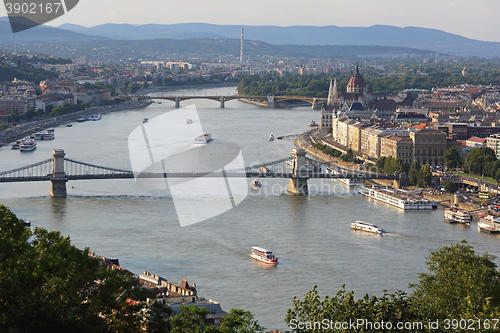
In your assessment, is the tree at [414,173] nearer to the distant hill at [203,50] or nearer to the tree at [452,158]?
the tree at [452,158]

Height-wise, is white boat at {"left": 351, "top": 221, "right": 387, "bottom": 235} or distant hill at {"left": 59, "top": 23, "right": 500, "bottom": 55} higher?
distant hill at {"left": 59, "top": 23, "right": 500, "bottom": 55}

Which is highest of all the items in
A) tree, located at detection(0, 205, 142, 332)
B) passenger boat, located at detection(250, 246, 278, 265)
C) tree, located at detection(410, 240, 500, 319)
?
tree, located at detection(0, 205, 142, 332)

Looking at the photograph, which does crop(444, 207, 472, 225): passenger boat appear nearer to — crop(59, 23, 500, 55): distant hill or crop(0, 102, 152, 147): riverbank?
crop(0, 102, 152, 147): riverbank

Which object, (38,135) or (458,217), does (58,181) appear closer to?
(458,217)

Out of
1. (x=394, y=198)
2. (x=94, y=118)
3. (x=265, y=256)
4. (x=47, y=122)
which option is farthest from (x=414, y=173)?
(x=94, y=118)

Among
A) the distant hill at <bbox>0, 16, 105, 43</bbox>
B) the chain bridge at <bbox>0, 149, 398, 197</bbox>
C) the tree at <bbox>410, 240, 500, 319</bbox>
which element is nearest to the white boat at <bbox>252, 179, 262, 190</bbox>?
the chain bridge at <bbox>0, 149, 398, 197</bbox>

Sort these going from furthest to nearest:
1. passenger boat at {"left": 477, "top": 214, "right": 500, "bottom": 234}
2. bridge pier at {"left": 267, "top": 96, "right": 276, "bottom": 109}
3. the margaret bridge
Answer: bridge pier at {"left": 267, "top": 96, "right": 276, "bottom": 109}
the margaret bridge
passenger boat at {"left": 477, "top": 214, "right": 500, "bottom": 234}
